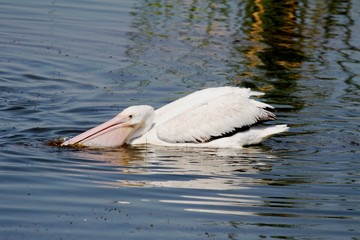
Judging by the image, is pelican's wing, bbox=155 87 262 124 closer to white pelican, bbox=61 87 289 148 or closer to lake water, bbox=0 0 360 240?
white pelican, bbox=61 87 289 148

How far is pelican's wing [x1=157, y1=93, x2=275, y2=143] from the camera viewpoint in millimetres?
8758

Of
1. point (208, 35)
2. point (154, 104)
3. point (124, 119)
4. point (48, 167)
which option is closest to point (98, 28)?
point (208, 35)

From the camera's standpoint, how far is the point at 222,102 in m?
8.91

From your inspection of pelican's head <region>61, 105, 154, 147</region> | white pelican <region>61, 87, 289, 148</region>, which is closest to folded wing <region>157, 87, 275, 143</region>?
white pelican <region>61, 87, 289, 148</region>

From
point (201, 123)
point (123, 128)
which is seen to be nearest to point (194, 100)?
point (201, 123)

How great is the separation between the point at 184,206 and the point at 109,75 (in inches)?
180

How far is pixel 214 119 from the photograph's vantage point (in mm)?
8852

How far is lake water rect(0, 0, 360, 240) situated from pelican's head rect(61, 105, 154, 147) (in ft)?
0.42

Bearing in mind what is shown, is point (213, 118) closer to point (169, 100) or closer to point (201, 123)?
point (201, 123)

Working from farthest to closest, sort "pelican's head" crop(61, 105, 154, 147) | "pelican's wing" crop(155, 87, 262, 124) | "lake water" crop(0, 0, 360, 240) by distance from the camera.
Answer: "pelican's wing" crop(155, 87, 262, 124)
"pelican's head" crop(61, 105, 154, 147)
"lake water" crop(0, 0, 360, 240)

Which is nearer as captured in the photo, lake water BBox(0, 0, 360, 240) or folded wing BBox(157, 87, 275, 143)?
lake water BBox(0, 0, 360, 240)

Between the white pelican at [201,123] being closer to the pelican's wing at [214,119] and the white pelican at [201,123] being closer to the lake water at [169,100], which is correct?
the pelican's wing at [214,119]

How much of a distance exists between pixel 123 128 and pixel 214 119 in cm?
81

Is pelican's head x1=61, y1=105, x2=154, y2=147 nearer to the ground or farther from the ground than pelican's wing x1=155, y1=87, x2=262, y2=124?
nearer to the ground
